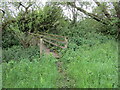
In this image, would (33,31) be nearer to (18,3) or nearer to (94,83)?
(18,3)

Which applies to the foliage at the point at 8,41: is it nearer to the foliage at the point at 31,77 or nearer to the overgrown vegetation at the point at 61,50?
the overgrown vegetation at the point at 61,50

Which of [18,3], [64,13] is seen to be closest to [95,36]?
[64,13]

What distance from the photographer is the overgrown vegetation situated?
168 inches

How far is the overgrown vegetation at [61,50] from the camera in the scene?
4.27m

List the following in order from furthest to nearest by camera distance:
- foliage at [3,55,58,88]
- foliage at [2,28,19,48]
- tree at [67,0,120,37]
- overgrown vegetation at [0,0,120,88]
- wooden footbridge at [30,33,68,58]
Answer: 1. foliage at [2,28,19,48]
2. tree at [67,0,120,37]
3. wooden footbridge at [30,33,68,58]
4. overgrown vegetation at [0,0,120,88]
5. foliage at [3,55,58,88]

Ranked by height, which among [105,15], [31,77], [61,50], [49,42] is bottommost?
[31,77]

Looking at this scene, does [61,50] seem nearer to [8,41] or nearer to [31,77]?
[31,77]

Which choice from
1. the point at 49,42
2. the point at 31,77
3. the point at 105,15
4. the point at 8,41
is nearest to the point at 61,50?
the point at 49,42

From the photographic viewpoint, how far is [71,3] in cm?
1424

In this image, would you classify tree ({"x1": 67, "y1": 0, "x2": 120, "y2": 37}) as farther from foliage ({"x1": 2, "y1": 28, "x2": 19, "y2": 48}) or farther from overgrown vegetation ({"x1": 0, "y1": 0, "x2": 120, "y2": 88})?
foliage ({"x1": 2, "y1": 28, "x2": 19, "y2": 48})

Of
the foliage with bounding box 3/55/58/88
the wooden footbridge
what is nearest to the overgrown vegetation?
the foliage with bounding box 3/55/58/88

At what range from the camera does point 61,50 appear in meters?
8.43

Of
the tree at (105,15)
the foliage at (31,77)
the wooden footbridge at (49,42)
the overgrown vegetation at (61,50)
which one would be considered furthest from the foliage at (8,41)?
the foliage at (31,77)

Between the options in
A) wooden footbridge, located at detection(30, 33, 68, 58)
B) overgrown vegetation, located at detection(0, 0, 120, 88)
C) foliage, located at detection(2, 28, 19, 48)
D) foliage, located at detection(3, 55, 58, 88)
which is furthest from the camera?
foliage, located at detection(2, 28, 19, 48)
